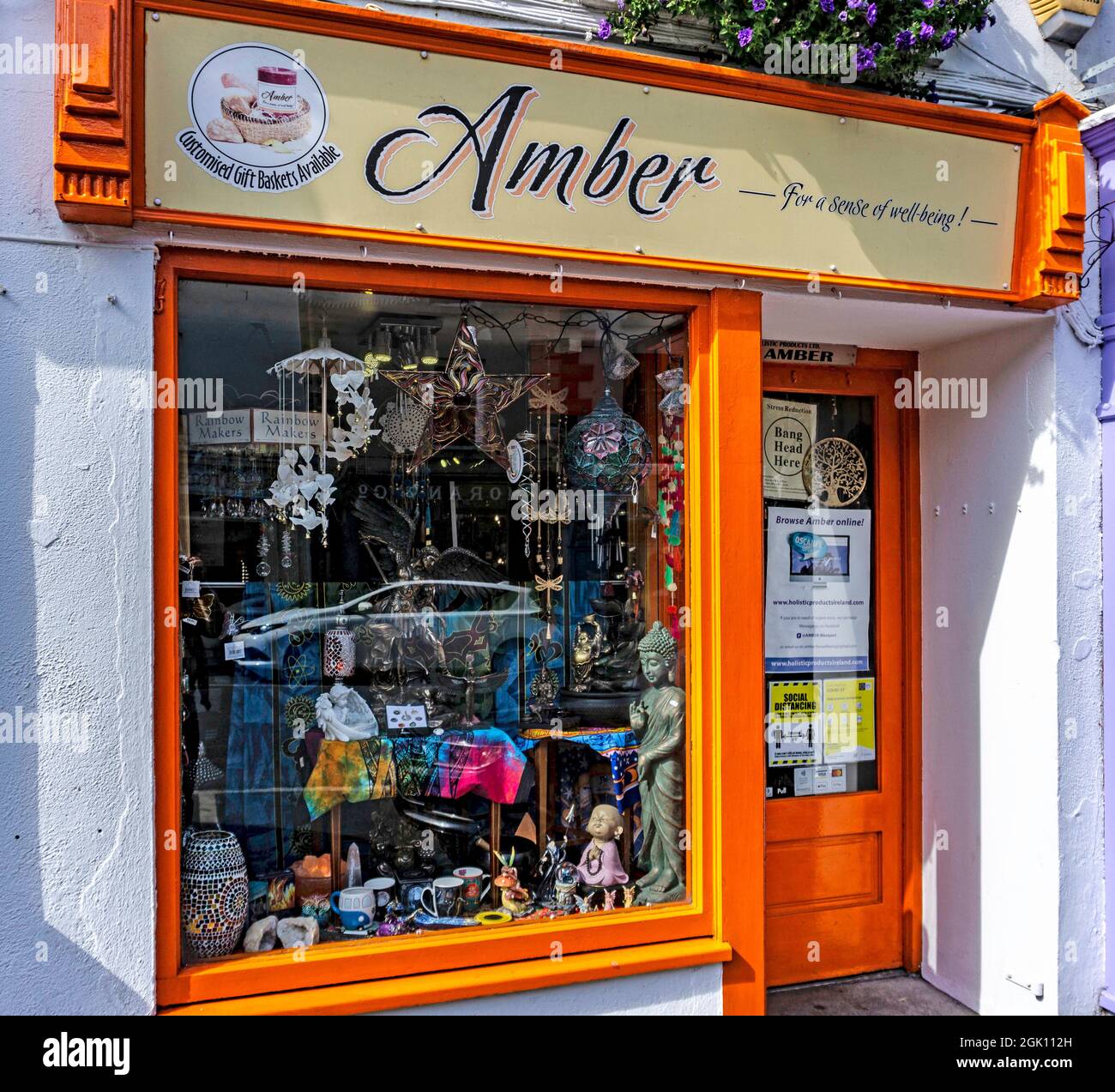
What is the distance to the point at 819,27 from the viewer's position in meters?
3.50

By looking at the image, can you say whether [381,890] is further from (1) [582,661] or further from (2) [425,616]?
(1) [582,661]

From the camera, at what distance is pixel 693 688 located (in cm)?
368

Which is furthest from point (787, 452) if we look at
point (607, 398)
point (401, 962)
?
point (401, 962)

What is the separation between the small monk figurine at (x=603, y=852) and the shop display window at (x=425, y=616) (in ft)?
0.04

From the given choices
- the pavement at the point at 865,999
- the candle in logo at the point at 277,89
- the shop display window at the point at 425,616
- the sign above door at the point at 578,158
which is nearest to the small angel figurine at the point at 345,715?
the shop display window at the point at 425,616

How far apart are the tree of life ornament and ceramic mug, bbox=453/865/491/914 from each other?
2382 millimetres

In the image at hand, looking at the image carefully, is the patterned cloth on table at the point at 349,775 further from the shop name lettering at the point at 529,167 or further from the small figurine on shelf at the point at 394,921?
the shop name lettering at the point at 529,167

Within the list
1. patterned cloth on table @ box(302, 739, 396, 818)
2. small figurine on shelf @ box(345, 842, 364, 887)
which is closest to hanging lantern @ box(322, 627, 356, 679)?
patterned cloth on table @ box(302, 739, 396, 818)

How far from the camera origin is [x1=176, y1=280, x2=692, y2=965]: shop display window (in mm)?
3297

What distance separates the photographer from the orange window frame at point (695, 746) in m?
3.14

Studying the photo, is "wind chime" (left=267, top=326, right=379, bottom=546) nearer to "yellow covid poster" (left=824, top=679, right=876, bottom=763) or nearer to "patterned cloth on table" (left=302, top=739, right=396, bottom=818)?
"patterned cloth on table" (left=302, top=739, right=396, bottom=818)

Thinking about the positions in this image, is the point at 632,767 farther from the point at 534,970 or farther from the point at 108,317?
the point at 108,317

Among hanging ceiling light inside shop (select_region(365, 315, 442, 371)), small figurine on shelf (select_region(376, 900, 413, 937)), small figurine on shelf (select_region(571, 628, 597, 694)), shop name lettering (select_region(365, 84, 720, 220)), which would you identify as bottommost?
small figurine on shelf (select_region(376, 900, 413, 937))
